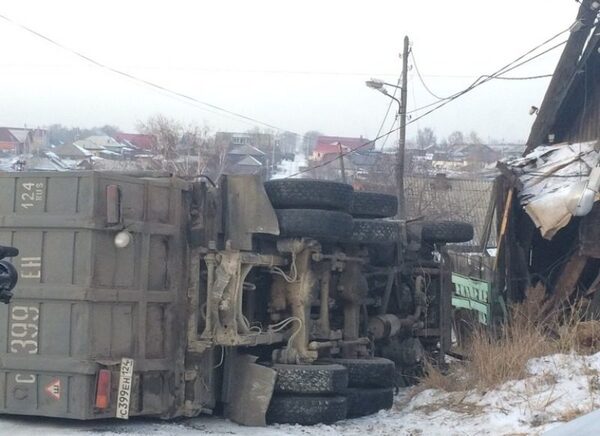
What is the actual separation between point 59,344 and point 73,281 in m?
0.48

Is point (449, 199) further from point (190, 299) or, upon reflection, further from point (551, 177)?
point (190, 299)

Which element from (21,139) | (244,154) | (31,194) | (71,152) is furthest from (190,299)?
(21,139)

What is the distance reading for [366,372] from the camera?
26.8 ft

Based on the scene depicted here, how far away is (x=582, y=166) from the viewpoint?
12.0 meters

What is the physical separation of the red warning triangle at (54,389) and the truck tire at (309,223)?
2221 millimetres

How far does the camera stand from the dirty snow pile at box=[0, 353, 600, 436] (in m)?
6.76

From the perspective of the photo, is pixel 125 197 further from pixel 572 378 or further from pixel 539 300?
pixel 539 300

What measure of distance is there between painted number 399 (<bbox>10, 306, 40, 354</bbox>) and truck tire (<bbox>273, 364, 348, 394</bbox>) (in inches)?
77.5

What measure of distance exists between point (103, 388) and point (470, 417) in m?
2.90

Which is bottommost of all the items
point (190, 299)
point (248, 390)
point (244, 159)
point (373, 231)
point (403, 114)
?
point (248, 390)

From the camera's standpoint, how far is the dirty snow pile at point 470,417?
6.76 m

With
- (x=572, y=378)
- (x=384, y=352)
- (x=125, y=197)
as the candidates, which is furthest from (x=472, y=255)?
(x=125, y=197)

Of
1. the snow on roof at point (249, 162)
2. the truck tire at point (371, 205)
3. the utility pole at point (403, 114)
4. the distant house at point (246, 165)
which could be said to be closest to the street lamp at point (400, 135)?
the utility pole at point (403, 114)

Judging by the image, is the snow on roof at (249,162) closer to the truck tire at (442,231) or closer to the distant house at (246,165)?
the distant house at (246,165)
